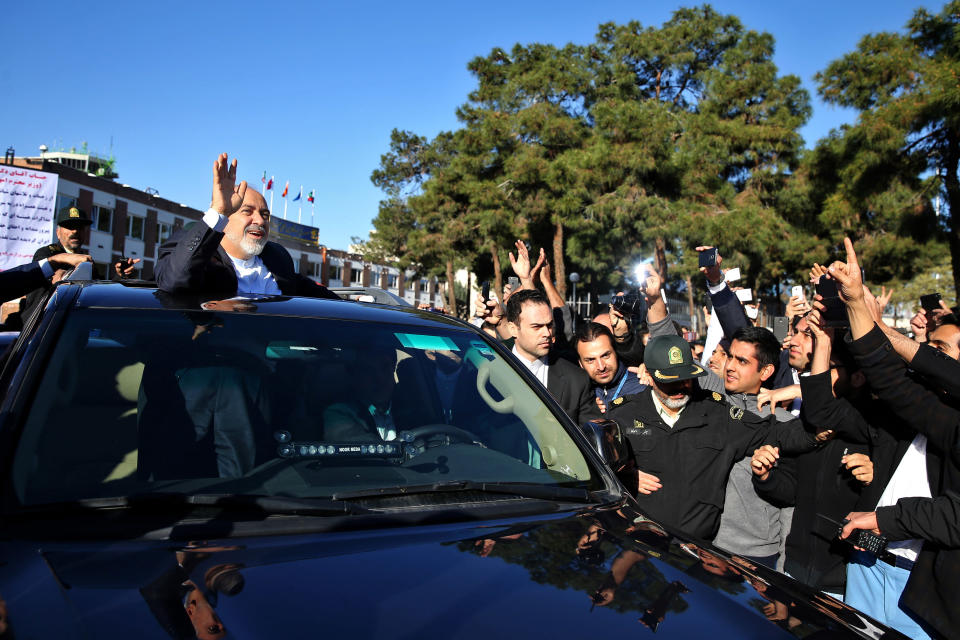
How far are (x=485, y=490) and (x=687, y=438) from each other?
1730 millimetres

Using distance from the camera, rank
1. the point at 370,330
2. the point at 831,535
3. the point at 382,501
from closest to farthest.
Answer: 1. the point at 382,501
2. the point at 370,330
3. the point at 831,535

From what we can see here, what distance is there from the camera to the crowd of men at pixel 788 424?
283 cm

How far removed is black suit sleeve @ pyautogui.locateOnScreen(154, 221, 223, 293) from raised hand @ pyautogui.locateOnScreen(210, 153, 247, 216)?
122 mm

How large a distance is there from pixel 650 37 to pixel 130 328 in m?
29.3

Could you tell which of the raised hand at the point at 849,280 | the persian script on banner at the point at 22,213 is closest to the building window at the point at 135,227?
the persian script on banner at the point at 22,213

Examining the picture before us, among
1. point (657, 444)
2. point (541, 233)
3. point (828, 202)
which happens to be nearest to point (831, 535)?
point (657, 444)

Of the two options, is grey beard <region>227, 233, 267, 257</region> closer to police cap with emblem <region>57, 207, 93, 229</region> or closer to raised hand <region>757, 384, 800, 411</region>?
raised hand <region>757, 384, 800, 411</region>

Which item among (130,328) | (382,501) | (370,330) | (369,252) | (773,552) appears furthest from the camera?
(369,252)

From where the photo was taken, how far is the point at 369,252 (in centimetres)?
6009

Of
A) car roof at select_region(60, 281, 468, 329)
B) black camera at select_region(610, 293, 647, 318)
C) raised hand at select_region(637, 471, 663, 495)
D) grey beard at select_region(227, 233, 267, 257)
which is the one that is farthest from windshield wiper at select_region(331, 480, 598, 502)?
black camera at select_region(610, 293, 647, 318)

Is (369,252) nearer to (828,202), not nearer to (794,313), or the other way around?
(828,202)

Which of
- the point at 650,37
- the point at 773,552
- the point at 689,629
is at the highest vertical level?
the point at 650,37

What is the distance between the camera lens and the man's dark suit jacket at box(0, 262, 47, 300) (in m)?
4.35

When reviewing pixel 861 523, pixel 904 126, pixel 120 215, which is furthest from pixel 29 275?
pixel 120 215
